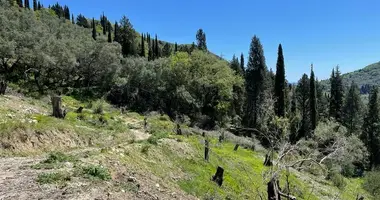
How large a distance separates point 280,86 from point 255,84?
6.35 m

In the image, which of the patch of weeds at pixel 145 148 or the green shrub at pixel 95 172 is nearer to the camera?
the green shrub at pixel 95 172

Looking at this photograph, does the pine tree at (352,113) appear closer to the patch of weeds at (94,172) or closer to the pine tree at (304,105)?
the pine tree at (304,105)

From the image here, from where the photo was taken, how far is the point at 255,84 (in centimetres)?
6438

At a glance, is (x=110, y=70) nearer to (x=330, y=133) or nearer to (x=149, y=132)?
(x=149, y=132)

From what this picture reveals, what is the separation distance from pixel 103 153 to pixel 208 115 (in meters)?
35.8

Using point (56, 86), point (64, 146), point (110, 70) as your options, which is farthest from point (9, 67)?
point (64, 146)

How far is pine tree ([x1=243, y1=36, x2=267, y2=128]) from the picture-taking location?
61875mm

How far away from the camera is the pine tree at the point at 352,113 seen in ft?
230

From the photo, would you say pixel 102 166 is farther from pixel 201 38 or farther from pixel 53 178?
pixel 201 38

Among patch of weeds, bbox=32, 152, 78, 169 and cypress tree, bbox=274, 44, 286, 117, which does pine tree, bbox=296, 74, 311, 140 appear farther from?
patch of weeds, bbox=32, 152, 78, 169

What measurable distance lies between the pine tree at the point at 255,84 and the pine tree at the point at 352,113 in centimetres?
2119

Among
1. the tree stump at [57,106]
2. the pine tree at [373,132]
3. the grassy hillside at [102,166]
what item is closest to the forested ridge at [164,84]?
the pine tree at [373,132]

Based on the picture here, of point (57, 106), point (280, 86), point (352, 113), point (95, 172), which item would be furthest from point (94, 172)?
point (352, 113)

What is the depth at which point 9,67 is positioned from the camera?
3712cm
